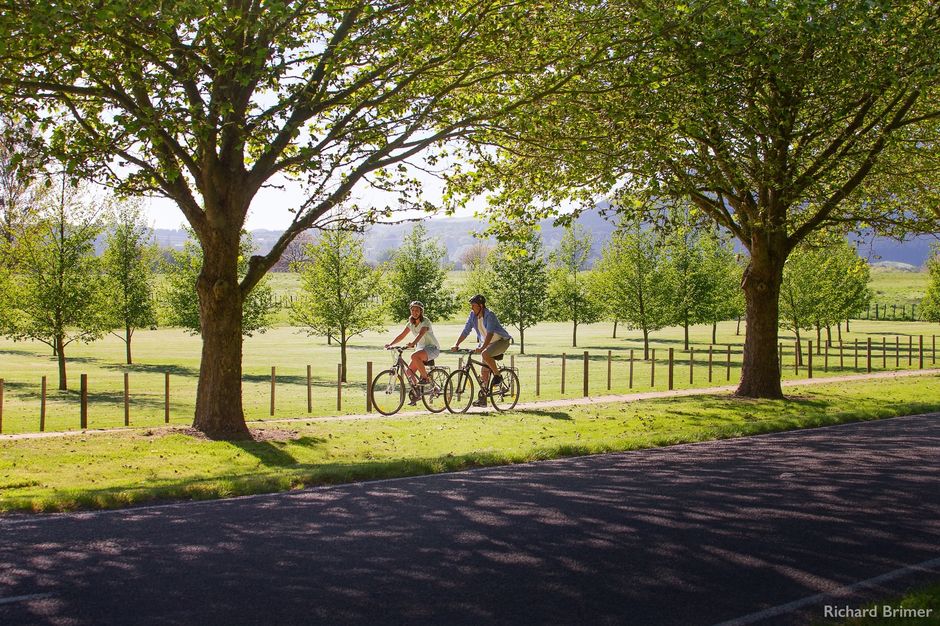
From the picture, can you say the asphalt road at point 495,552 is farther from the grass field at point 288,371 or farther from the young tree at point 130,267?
the young tree at point 130,267

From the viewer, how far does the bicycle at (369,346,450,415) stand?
17.1m

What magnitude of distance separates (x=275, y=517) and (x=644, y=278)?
1791 inches

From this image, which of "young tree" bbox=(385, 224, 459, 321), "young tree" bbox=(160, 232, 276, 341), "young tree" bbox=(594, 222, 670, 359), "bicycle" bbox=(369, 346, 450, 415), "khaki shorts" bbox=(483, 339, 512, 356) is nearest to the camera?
"khaki shorts" bbox=(483, 339, 512, 356)

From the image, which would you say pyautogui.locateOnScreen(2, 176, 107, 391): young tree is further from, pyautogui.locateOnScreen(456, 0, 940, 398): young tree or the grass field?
pyautogui.locateOnScreen(456, 0, 940, 398): young tree

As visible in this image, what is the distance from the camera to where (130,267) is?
143 ft

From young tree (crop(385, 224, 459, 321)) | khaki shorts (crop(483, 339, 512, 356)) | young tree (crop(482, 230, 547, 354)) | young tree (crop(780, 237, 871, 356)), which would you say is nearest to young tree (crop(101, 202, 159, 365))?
young tree (crop(385, 224, 459, 321))

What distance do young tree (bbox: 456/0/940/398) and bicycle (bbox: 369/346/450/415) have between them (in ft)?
12.5

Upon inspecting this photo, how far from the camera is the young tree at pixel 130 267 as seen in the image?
42.7 metres

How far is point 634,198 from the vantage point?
1900 centimetres

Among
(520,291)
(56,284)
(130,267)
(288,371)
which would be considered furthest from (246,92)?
(520,291)

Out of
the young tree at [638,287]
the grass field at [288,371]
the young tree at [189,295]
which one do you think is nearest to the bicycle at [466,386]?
the grass field at [288,371]

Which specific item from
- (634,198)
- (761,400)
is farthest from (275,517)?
(761,400)

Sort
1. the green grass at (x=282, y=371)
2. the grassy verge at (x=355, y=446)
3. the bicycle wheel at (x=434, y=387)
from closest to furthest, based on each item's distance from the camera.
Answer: the grassy verge at (x=355, y=446)
the bicycle wheel at (x=434, y=387)
the green grass at (x=282, y=371)

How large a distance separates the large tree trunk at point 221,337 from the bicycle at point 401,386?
3337 mm
